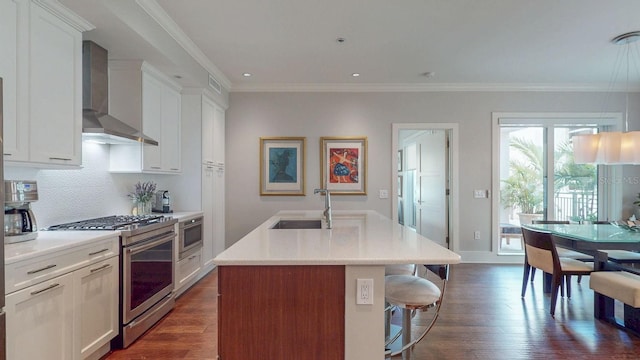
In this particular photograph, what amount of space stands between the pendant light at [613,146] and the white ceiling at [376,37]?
217 millimetres

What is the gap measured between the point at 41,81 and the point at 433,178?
5070mm

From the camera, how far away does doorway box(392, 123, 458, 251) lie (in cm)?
507

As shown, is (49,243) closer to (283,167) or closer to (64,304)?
(64,304)

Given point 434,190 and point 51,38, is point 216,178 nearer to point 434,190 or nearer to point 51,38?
point 51,38

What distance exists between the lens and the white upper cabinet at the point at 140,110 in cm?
311

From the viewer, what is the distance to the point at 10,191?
197cm

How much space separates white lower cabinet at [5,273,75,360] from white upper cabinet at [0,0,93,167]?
770 millimetres

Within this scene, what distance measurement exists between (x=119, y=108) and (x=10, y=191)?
1346 mm

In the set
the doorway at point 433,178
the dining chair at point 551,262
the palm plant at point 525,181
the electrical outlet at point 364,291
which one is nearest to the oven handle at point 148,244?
the electrical outlet at point 364,291

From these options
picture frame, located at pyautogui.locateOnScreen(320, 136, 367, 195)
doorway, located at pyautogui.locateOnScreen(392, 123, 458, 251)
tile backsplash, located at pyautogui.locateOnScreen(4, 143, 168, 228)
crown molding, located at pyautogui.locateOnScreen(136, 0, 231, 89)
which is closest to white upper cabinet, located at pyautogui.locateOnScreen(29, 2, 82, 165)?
tile backsplash, located at pyautogui.locateOnScreen(4, 143, 168, 228)

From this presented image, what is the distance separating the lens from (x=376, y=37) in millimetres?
3402

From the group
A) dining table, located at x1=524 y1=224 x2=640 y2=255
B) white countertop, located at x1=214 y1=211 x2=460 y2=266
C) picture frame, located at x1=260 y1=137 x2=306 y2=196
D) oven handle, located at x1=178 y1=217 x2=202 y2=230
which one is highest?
picture frame, located at x1=260 y1=137 x2=306 y2=196

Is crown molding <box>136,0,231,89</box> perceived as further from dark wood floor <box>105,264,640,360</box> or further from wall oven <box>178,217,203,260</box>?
dark wood floor <box>105,264,640,360</box>

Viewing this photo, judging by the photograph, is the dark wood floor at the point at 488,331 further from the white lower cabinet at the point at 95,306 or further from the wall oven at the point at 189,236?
the wall oven at the point at 189,236
